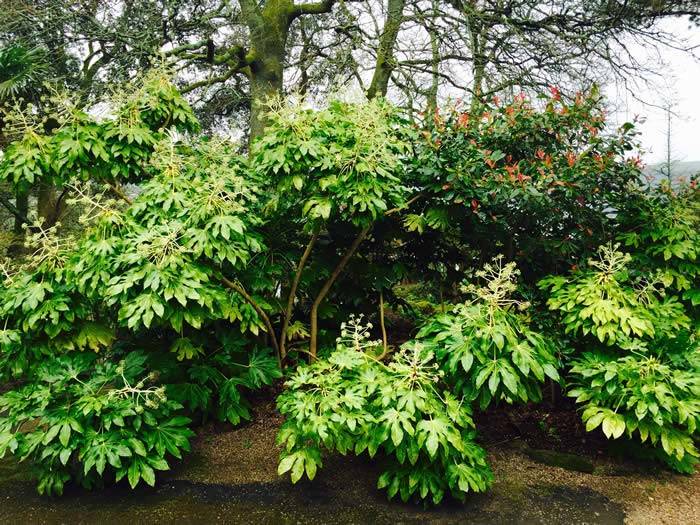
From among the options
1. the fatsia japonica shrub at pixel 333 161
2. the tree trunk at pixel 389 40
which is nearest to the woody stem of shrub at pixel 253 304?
the fatsia japonica shrub at pixel 333 161

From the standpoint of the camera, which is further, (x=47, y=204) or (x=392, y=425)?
(x=47, y=204)

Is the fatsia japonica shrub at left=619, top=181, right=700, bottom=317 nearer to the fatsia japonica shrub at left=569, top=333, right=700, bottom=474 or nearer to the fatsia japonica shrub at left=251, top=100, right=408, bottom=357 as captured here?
the fatsia japonica shrub at left=569, top=333, right=700, bottom=474

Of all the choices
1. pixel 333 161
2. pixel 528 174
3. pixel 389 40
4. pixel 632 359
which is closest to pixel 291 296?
pixel 333 161

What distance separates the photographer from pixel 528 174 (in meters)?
3.54

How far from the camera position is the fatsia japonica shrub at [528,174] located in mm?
3436

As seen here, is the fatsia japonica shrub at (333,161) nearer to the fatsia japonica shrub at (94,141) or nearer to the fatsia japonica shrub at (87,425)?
the fatsia japonica shrub at (94,141)

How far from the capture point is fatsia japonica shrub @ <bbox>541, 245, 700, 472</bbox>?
2.94 meters

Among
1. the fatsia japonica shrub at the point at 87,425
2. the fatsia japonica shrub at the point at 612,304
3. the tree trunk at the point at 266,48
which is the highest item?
the tree trunk at the point at 266,48

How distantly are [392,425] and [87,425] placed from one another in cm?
192

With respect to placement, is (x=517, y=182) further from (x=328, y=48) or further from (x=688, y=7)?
(x=328, y=48)

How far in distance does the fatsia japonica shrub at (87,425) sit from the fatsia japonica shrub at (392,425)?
847mm

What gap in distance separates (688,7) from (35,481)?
8.35m

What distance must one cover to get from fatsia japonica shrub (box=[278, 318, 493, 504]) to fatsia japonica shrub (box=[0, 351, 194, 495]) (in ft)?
2.78

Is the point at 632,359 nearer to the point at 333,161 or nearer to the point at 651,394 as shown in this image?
the point at 651,394
